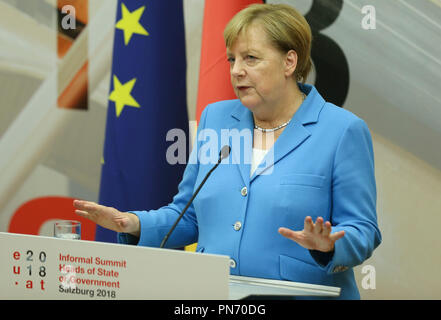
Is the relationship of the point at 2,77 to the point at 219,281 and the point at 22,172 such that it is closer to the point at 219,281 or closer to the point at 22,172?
the point at 22,172

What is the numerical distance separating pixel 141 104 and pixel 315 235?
1.84m

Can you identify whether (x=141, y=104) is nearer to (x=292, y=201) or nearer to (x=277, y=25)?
(x=277, y=25)

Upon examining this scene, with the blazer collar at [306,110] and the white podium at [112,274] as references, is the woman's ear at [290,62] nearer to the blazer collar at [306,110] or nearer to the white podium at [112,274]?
the blazer collar at [306,110]

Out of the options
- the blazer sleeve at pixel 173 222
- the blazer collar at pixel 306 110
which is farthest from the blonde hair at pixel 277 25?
the blazer sleeve at pixel 173 222

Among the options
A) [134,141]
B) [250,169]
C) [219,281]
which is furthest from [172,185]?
[219,281]

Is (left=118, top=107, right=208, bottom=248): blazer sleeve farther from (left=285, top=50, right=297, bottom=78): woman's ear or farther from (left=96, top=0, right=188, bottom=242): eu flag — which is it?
(left=96, top=0, right=188, bottom=242): eu flag

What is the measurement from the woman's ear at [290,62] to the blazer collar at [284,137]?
11 centimetres

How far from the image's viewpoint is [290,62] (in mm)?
2125

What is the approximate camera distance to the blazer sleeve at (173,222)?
202 cm

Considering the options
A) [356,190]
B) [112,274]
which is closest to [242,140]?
[356,190]

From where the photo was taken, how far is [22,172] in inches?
167

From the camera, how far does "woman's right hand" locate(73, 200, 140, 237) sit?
1.83 m
